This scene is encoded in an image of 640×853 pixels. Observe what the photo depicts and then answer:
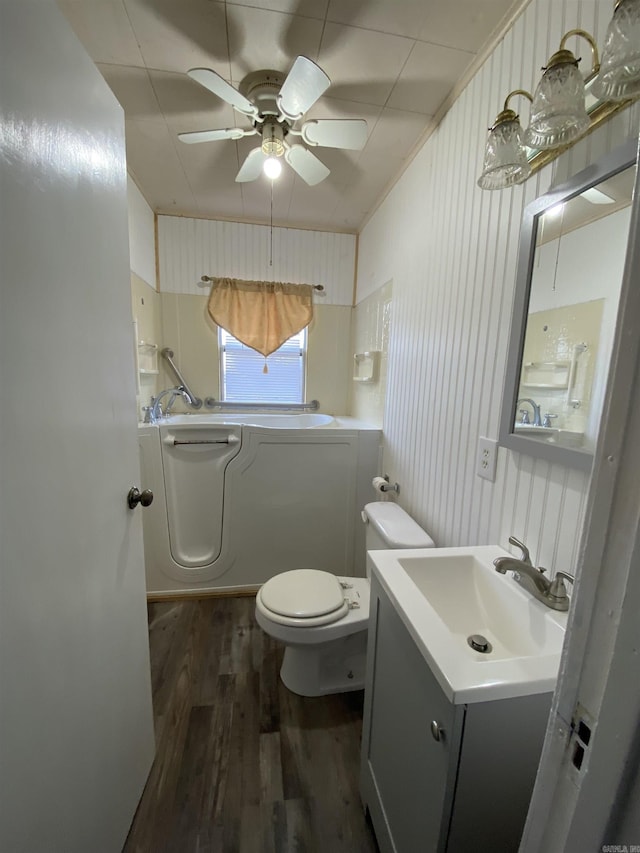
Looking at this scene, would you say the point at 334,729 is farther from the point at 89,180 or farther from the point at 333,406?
the point at 333,406

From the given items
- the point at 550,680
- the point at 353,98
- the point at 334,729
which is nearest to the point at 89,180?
the point at 353,98

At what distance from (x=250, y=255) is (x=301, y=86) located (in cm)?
165

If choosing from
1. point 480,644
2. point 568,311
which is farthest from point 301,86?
point 480,644

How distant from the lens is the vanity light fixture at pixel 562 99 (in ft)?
2.38

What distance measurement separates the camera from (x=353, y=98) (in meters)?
1.50

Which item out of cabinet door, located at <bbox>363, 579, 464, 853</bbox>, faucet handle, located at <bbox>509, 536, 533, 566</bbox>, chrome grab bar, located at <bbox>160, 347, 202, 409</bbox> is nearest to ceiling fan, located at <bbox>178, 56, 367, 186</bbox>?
chrome grab bar, located at <bbox>160, 347, 202, 409</bbox>

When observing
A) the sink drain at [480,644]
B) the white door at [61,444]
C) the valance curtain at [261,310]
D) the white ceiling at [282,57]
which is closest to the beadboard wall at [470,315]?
the white ceiling at [282,57]

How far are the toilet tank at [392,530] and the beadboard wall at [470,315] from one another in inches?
3.7

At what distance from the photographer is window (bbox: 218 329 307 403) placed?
2916 mm

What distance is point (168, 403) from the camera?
2.77 m

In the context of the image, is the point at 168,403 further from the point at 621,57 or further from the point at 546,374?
the point at 621,57

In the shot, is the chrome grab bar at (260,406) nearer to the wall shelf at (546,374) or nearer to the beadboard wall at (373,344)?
the beadboard wall at (373,344)

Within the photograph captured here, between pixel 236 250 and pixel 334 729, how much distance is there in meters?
3.06

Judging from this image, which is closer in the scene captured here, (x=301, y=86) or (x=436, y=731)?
(x=436, y=731)
